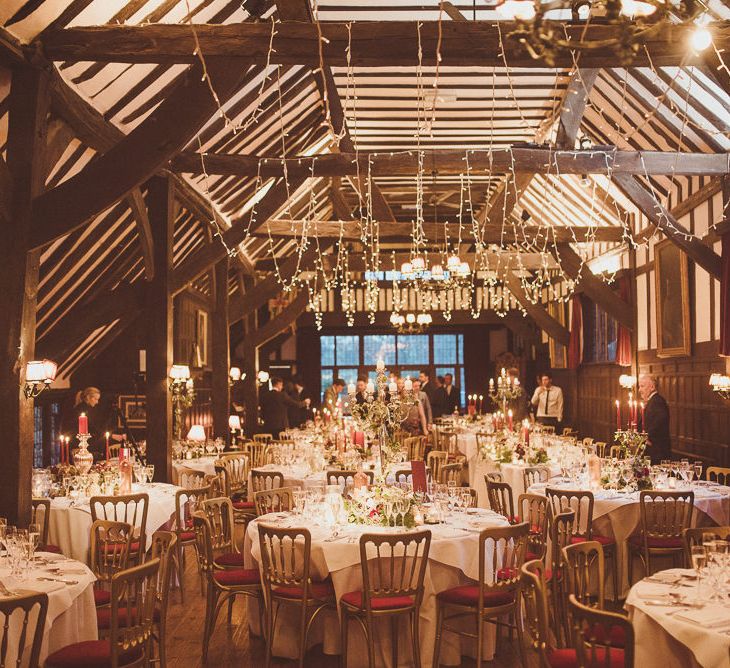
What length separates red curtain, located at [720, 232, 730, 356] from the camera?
30.2ft

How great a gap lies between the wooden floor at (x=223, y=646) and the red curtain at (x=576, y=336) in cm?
1119

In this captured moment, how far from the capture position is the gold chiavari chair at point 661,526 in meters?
6.44

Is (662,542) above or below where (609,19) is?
below

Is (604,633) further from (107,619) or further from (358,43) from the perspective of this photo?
(358,43)

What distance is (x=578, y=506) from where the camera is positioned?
6.35 meters

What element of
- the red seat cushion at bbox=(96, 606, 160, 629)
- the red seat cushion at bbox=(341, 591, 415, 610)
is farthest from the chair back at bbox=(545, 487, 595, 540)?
the red seat cushion at bbox=(96, 606, 160, 629)

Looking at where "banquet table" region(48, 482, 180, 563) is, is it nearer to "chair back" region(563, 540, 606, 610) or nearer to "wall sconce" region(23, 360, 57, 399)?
"wall sconce" region(23, 360, 57, 399)

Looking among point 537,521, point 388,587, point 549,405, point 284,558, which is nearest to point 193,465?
point 284,558

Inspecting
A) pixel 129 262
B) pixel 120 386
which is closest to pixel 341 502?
pixel 129 262

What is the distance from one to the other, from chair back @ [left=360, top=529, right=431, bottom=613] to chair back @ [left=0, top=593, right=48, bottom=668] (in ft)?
5.88

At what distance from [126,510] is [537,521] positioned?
3.07 m

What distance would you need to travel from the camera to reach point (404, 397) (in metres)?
6.20

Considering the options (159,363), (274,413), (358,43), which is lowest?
(274,413)

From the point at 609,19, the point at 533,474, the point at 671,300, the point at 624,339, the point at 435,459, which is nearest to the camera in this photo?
the point at 609,19
